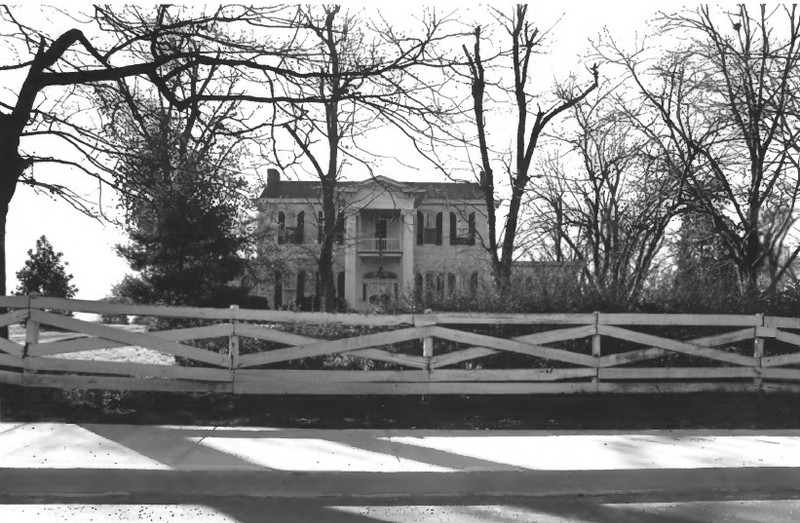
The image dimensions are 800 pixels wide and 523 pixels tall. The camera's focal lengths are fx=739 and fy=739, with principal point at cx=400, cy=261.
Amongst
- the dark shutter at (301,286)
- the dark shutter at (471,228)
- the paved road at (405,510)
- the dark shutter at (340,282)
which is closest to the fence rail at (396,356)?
the paved road at (405,510)

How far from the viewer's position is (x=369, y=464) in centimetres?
627

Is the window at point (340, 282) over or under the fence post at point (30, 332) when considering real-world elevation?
over

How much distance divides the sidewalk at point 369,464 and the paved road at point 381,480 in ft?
0.03

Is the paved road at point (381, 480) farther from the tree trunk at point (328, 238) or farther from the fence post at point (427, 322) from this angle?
the tree trunk at point (328, 238)

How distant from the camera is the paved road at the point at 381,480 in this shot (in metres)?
5.38

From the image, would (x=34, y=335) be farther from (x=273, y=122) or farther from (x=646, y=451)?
(x=646, y=451)

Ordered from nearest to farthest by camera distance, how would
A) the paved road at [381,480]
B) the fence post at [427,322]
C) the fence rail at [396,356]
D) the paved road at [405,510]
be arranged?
the paved road at [405,510]
the paved road at [381,480]
the fence rail at [396,356]
the fence post at [427,322]

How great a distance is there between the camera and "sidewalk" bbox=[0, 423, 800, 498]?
5.88 meters

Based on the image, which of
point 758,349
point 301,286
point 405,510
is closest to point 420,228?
point 301,286

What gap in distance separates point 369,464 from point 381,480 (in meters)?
0.32

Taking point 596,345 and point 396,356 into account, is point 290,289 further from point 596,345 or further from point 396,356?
point 596,345

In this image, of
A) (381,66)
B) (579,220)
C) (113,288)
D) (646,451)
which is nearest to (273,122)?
(381,66)

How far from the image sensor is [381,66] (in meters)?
9.94

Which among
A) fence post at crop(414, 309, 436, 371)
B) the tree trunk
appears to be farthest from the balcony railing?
fence post at crop(414, 309, 436, 371)
